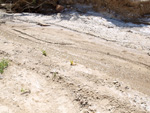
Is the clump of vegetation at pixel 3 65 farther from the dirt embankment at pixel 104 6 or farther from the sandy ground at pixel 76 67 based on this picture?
the dirt embankment at pixel 104 6

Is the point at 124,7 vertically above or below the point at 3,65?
above

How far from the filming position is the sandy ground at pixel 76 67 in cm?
272

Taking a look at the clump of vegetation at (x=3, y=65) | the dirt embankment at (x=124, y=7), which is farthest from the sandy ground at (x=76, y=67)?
the dirt embankment at (x=124, y=7)

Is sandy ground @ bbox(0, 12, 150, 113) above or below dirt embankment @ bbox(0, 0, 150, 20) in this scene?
below

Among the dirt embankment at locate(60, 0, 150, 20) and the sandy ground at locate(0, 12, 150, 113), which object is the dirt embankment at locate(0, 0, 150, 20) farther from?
the sandy ground at locate(0, 12, 150, 113)

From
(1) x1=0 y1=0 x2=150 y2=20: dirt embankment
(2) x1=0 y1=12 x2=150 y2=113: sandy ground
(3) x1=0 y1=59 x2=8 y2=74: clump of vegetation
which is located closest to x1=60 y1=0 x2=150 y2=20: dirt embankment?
(1) x1=0 y1=0 x2=150 y2=20: dirt embankment

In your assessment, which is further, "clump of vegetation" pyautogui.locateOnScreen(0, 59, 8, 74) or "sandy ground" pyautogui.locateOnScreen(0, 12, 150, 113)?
"clump of vegetation" pyautogui.locateOnScreen(0, 59, 8, 74)

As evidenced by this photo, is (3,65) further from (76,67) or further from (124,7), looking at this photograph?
(124,7)

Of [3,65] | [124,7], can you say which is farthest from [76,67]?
[124,7]

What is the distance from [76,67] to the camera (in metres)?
Result: 3.55

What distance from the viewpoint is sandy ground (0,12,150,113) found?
272 cm

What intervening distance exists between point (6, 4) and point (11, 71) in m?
4.87

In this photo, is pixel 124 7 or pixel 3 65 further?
pixel 124 7

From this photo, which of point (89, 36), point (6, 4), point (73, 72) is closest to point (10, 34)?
point (89, 36)
